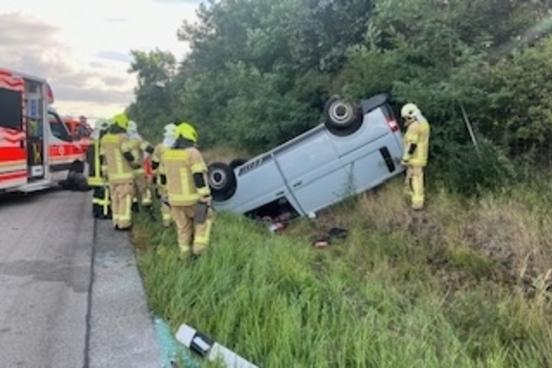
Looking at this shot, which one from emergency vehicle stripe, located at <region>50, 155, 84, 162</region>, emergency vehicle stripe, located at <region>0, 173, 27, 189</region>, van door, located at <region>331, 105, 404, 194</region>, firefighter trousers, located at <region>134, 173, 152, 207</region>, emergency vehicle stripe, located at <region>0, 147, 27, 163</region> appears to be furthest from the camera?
emergency vehicle stripe, located at <region>50, 155, 84, 162</region>

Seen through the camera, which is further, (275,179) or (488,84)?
(275,179)

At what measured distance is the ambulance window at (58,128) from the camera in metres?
14.1

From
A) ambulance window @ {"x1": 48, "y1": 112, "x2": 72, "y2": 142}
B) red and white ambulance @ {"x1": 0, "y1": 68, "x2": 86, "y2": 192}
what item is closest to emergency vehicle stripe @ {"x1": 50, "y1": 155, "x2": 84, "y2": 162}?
red and white ambulance @ {"x1": 0, "y1": 68, "x2": 86, "y2": 192}

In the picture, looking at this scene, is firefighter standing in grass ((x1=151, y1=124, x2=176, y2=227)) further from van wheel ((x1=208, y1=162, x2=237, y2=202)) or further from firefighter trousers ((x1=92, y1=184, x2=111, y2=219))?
van wheel ((x1=208, y1=162, x2=237, y2=202))

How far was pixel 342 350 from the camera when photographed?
390 cm

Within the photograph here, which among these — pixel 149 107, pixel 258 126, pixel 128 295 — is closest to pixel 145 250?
pixel 128 295

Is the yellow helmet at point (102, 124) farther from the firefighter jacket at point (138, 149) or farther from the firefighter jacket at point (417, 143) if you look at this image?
the firefighter jacket at point (417, 143)

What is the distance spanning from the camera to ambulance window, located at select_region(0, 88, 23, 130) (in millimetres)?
10906

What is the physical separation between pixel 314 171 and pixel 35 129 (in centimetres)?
629

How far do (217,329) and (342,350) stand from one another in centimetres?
102

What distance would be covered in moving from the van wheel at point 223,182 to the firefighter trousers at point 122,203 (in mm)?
1933

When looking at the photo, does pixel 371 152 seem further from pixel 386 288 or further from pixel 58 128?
pixel 58 128

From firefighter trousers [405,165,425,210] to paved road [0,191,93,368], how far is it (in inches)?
181

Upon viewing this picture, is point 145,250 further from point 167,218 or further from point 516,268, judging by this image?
point 516,268
